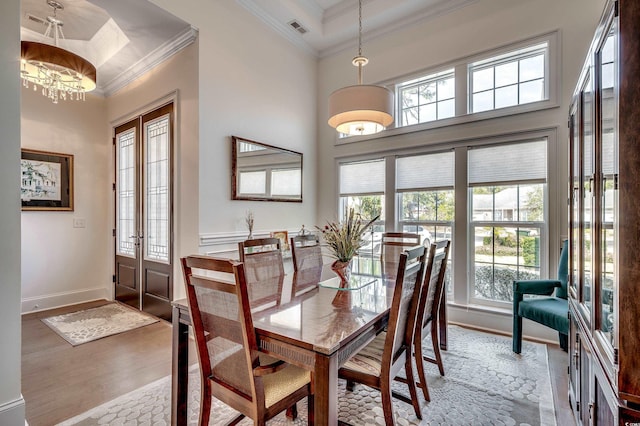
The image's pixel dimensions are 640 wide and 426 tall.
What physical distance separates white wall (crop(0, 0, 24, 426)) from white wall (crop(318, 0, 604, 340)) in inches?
139

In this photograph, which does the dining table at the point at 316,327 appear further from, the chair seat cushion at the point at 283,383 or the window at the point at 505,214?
the window at the point at 505,214

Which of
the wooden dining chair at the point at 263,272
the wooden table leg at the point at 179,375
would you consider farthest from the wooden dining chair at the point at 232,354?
the wooden dining chair at the point at 263,272

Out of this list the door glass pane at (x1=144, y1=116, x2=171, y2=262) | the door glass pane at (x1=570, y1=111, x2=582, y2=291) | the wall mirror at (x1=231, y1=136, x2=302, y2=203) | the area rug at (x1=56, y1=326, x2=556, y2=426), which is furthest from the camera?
the door glass pane at (x1=144, y1=116, x2=171, y2=262)

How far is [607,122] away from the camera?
1.15 metres

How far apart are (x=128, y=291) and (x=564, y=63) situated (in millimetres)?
5985

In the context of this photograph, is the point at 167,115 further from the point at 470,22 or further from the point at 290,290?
the point at 470,22

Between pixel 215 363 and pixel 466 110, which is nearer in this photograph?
pixel 215 363

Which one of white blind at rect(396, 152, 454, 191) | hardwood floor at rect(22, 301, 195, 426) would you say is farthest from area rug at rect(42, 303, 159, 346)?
white blind at rect(396, 152, 454, 191)

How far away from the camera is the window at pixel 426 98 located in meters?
3.83

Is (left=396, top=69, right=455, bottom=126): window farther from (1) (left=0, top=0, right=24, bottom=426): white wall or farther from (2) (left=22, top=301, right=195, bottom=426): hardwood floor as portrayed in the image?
(2) (left=22, top=301, right=195, bottom=426): hardwood floor

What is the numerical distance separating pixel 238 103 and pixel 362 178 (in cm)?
198

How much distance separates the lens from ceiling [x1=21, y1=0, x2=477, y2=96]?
316 cm

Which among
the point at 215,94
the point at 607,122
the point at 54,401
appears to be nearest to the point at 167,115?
the point at 215,94

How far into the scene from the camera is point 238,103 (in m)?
3.58
